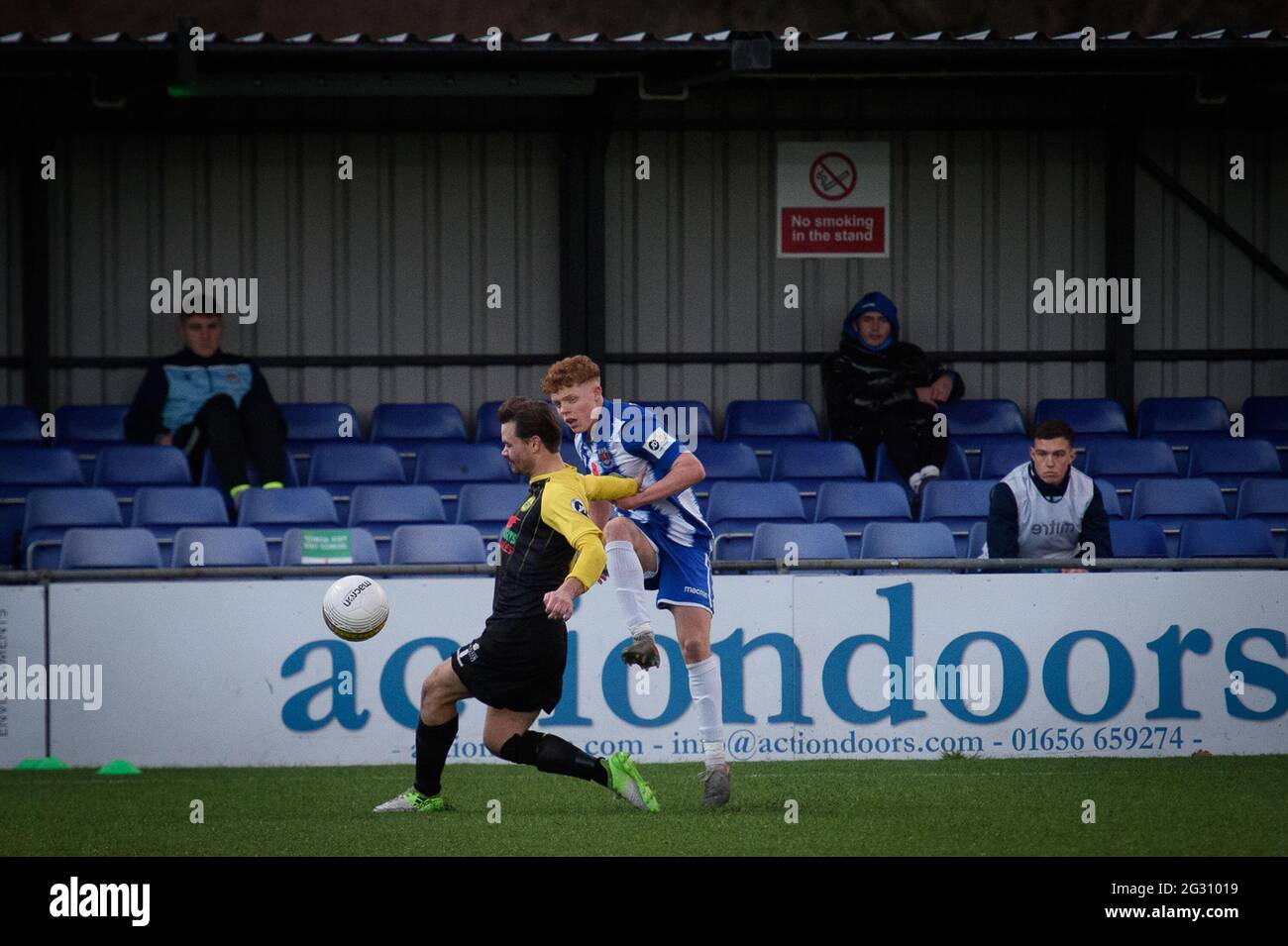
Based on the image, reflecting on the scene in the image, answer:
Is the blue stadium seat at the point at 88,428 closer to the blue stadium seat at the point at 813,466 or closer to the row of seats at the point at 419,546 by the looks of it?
the row of seats at the point at 419,546

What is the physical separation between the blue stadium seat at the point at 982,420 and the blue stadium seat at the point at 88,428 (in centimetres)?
729

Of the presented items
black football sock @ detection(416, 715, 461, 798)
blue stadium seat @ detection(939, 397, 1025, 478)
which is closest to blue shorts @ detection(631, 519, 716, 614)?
black football sock @ detection(416, 715, 461, 798)

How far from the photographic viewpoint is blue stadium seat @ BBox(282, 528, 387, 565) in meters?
11.7

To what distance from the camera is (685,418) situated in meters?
15.8

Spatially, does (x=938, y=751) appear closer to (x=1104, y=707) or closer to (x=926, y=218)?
(x=1104, y=707)

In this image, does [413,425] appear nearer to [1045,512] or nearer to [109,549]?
[109,549]

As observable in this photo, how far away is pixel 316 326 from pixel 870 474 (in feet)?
17.5

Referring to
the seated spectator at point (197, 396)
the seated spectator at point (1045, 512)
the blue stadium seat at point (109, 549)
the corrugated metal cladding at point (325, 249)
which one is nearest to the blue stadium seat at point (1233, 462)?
the seated spectator at point (1045, 512)

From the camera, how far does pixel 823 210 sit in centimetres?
1680

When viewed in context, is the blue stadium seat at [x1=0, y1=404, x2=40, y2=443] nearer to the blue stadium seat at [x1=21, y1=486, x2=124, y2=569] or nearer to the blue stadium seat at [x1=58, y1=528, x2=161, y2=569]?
the blue stadium seat at [x1=21, y1=486, x2=124, y2=569]

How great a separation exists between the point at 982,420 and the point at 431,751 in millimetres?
8910

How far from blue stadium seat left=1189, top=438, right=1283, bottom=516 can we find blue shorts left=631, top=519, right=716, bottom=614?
25.7 ft

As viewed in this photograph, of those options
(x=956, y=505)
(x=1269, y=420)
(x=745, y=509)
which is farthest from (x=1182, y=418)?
(x=745, y=509)
